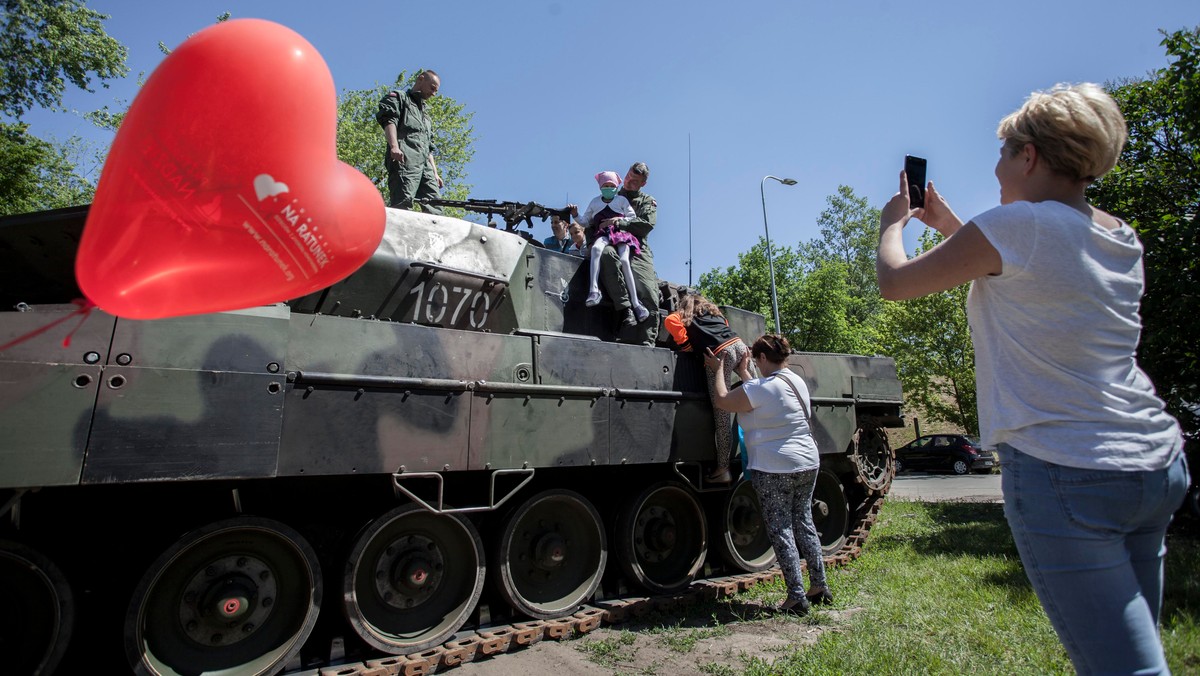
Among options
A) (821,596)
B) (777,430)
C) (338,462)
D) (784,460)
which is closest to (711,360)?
(777,430)

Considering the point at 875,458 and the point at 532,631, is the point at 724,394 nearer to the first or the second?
the point at 532,631

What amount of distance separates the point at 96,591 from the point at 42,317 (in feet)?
5.03

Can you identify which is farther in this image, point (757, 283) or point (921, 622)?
point (757, 283)

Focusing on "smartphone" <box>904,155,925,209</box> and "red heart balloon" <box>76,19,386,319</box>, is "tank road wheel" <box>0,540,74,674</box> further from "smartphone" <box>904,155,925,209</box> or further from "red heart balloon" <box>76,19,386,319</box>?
"smartphone" <box>904,155,925,209</box>

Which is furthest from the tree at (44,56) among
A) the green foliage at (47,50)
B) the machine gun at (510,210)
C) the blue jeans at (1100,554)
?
the blue jeans at (1100,554)

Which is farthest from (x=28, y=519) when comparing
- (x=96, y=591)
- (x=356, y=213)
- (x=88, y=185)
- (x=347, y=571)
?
(x=88, y=185)

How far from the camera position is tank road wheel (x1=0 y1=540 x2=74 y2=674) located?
10.7ft

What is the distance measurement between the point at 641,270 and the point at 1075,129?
4.81m

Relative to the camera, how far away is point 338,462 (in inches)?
158

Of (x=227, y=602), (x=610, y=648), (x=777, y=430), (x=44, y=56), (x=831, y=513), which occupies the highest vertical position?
(x=44, y=56)

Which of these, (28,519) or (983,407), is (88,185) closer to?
(28,519)

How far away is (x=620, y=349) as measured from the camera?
5.64 m

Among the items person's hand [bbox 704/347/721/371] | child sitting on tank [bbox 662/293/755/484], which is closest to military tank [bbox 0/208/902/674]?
child sitting on tank [bbox 662/293/755/484]

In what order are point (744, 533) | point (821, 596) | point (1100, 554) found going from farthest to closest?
point (744, 533) < point (821, 596) < point (1100, 554)
